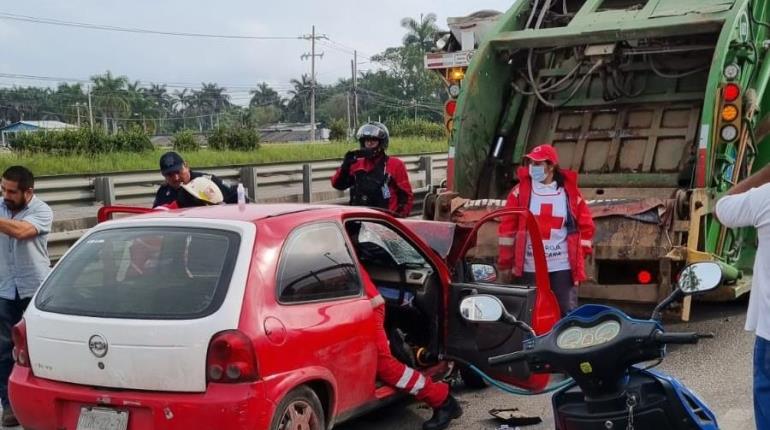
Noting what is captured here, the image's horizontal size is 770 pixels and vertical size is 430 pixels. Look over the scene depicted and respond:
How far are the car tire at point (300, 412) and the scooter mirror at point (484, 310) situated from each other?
1.08 m

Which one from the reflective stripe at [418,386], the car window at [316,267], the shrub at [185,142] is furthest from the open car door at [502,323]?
the shrub at [185,142]

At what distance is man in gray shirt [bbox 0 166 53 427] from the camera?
514 centimetres

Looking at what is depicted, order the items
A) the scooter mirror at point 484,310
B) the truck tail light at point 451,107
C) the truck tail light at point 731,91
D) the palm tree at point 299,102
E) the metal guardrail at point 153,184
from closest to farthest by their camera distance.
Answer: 1. the scooter mirror at point 484,310
2. the truck tail light at point 731,91
3. the truck tail light at point 451,107
4. the metal guardrail at point 153,184
5. the palm tree at point 299,102

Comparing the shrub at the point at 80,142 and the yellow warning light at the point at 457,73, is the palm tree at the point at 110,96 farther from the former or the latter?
the yellow warning light at the point at 457,73

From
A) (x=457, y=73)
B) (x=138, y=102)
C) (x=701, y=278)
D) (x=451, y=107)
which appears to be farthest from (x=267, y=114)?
(x=701, y=278)

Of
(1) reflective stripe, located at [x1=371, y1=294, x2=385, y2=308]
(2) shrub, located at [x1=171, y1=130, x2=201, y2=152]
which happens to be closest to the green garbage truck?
(1) reflective stripe, located at [x1=371, y1=294, x2=385, y2=308]

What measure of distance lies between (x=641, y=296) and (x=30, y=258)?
13.9ft

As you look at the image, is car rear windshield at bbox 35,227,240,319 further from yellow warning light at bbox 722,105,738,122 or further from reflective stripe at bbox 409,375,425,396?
yellow warning light at bbox 722,105,738,122

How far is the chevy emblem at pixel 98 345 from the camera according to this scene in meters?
3.74

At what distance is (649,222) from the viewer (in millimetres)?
6422

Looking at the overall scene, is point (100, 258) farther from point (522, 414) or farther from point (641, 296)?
point (641, 296)

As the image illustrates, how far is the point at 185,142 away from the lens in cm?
2583

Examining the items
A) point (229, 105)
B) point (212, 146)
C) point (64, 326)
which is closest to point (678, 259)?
point (64, 326)

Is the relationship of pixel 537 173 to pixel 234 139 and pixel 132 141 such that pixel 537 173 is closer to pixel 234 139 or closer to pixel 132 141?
pixel 132 141
